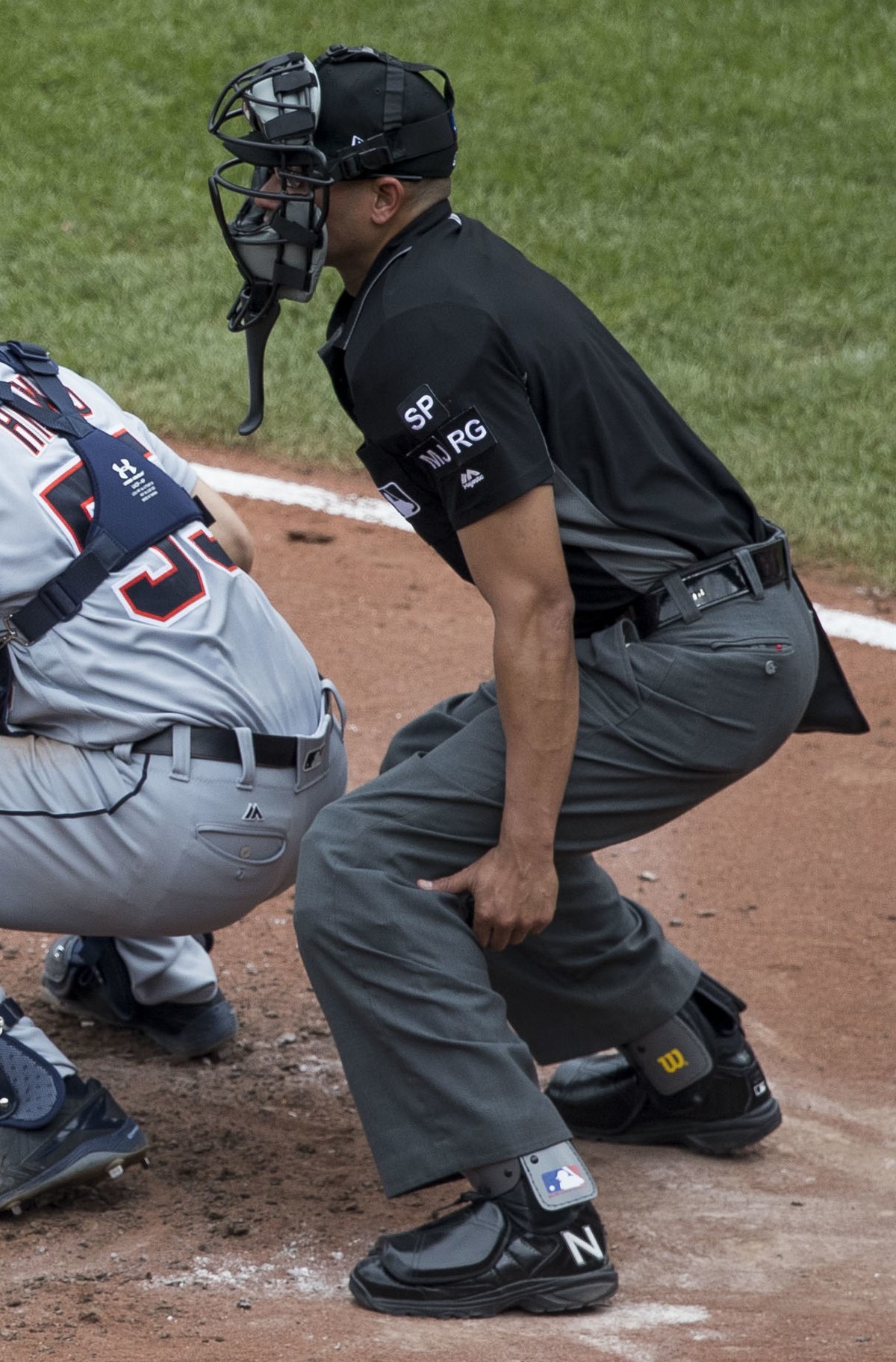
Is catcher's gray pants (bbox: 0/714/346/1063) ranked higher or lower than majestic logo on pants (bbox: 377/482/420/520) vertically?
lower

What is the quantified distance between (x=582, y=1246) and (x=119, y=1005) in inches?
54.4

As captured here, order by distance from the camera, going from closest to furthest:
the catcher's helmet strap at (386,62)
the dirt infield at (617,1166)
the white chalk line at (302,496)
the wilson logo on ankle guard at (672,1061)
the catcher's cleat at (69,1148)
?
the dirt infield at (617,1166), the catcher's helmet strap at (386,62), the catcher's cleat at (69,1148), the wilson logo on ankle guard at (672,1061), the white chalk line at (302,496)

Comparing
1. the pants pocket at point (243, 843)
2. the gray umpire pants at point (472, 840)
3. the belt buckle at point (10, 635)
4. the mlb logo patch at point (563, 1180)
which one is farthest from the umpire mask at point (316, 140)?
the mlb logo patch at point (563, 1180)

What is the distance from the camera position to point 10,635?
310 centimetres

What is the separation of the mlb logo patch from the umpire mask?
156 centimetres

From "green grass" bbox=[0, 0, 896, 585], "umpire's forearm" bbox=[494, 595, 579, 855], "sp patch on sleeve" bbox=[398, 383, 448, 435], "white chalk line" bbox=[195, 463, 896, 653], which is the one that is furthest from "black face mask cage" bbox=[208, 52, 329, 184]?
"green grass" bbox=[0, 0, 896, 585]

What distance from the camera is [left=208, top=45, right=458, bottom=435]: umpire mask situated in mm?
2936

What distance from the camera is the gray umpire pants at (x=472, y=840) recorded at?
9.44ft

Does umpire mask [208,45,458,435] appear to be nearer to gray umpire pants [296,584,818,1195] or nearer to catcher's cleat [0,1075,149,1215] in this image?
gray umpire pants [296,584,818,1195]

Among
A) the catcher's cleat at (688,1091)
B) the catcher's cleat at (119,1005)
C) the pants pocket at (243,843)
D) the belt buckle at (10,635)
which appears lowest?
the catcher's cleat at (688,1091)

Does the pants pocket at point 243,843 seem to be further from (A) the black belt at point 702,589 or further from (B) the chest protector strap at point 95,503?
(A) the black belt at point 702,589

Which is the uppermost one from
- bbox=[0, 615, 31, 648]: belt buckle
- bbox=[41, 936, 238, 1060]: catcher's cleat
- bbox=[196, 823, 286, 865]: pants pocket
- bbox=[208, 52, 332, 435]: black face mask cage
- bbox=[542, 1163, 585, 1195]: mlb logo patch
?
bbox=[208, 52, 332, 435]: black face mask cage

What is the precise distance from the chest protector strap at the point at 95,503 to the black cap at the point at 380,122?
68cm

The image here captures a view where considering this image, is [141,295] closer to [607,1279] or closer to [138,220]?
[138,220]
